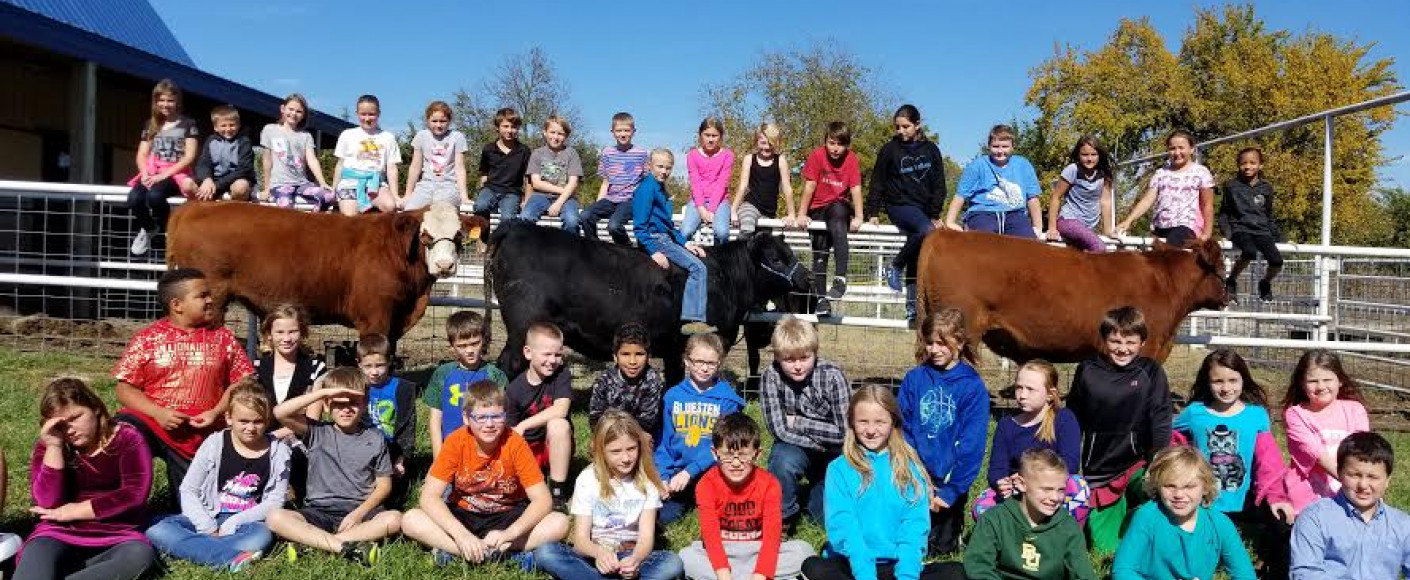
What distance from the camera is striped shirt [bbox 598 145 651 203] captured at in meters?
7.54

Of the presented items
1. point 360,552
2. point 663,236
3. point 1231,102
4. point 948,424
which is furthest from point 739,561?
point 1231,102

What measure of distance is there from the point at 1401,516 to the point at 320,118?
51.9ft

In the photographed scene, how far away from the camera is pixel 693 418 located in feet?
16.4

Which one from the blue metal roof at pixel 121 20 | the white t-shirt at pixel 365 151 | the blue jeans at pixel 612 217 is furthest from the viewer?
the blue metal roof at pixel 121 20

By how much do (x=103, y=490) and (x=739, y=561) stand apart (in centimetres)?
256

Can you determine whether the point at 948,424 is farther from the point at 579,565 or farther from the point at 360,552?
the point at 360,552

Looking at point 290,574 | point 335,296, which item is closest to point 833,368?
point 290,574

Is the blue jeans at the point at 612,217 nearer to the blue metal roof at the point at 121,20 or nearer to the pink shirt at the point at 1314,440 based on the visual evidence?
the pink shirt at the point at 1314,440

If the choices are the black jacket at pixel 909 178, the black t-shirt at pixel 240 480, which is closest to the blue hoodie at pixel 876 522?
the black t-shirt at pixel 240 480

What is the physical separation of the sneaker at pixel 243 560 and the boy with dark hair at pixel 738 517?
1721mm

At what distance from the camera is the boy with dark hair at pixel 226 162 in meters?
7.77

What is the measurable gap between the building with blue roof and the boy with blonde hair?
9.15 meters

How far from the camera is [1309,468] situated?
473cm

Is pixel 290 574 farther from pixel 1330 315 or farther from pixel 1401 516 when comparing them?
pixel 1330 315
